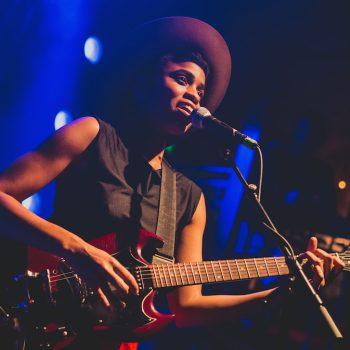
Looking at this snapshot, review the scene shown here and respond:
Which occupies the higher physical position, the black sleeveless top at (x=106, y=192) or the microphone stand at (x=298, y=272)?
the black sleeveless top at (x=106, y=192)

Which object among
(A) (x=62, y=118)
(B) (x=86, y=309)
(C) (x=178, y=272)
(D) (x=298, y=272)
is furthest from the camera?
(A) (x=62, y=118)

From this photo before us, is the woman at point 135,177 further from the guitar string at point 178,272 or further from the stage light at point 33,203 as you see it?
the stage light at point 33,203

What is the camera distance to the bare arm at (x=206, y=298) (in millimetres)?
2479

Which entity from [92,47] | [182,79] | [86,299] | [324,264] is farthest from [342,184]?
[86,299]

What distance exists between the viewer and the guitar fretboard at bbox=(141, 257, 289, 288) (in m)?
2.30

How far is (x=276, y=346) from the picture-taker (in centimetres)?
387

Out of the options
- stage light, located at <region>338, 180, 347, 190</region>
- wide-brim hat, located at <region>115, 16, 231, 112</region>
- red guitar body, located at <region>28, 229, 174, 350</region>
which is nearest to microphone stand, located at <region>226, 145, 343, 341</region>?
red guitar body, located at <region>28, 229, 174, 350</region>

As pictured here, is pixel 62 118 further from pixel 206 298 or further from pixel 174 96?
pixel 206 298

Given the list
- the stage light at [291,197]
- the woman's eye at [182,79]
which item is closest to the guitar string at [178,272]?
the woman's eye at [182,79]

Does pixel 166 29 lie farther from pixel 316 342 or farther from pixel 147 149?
pixel 316 342

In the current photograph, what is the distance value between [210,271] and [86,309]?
0.83 meters

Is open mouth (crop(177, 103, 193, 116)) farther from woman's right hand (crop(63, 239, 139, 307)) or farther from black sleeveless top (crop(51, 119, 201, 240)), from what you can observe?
woman's right hand (crop(63, 239, 139, 307))

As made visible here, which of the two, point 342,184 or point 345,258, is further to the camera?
point 342,184

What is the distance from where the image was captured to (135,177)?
8.74 feet
